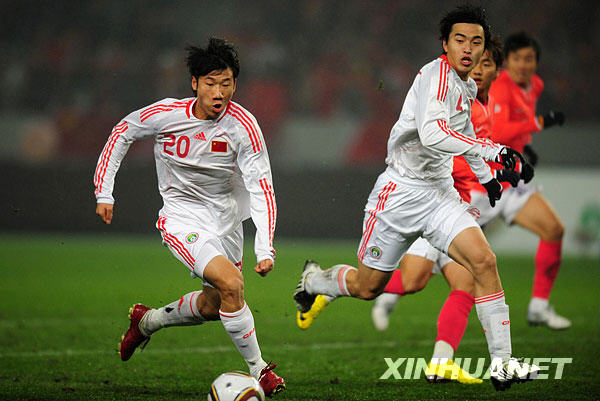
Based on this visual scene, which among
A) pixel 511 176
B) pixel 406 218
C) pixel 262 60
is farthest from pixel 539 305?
pixel 262 60

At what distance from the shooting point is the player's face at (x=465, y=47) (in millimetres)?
4973

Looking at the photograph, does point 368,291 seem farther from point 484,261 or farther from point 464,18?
point 464,18

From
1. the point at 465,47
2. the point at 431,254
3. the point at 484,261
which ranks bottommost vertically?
the point at 431,254

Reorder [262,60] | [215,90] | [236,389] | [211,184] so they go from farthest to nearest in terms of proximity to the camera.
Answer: [262,60] → [211,184] → [215,90] → [236,389]

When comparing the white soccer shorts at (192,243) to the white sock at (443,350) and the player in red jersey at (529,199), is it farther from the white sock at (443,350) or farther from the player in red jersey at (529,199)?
the player in red jersey at (529,199)

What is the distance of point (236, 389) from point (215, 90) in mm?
1754

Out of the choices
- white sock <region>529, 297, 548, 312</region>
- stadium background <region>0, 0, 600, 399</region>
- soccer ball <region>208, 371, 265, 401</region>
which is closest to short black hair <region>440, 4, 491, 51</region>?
soccer ball <region>208, 371, 265, 401</region>

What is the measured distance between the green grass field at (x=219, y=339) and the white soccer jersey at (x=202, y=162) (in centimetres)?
106

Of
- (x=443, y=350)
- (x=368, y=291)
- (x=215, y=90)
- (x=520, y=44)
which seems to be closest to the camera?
(x=215, y=90)

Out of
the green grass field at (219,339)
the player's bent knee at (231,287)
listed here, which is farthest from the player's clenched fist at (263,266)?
the green grass field at (219,339)

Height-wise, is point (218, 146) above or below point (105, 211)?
above

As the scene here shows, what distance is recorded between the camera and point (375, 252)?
539cm

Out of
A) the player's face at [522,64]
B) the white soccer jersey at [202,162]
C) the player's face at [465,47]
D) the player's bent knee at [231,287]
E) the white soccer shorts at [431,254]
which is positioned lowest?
the white soccer shorts at [431,254]

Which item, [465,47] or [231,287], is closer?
[231,287]
